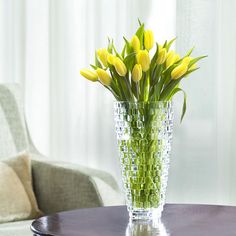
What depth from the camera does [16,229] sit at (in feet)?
6.95

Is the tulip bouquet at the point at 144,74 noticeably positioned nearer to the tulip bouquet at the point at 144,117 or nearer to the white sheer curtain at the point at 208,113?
the tulip bouquet at the point at 144,117

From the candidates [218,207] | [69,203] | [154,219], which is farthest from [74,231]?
[69,203]

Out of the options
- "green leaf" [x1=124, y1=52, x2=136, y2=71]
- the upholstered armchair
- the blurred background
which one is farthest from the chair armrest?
the blurred background

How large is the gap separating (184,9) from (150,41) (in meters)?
1.40

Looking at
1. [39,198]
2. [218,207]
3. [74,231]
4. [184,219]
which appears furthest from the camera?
[39,198]

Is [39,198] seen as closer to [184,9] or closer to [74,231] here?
[74,231]

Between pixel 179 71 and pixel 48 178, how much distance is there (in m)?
0.91

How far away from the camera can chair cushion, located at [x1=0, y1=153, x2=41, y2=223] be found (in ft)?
7.54

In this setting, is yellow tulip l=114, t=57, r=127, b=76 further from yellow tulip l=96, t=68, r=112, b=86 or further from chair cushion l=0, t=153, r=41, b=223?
chair cushion l=0, t=153, r=41, b=223

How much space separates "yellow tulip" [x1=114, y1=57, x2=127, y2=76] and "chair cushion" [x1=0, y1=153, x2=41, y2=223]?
2.82 feet

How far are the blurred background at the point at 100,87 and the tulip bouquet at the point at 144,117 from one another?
1.34 meters

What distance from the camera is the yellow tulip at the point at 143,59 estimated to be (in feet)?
5.25

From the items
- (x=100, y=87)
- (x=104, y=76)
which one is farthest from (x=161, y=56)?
(x=100, y=87)

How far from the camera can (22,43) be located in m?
3.17
